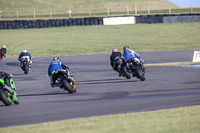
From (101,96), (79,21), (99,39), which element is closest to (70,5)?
(79,21)

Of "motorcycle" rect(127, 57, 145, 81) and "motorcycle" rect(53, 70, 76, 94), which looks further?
"motorcycle" rect(127, 57, 145, 81)

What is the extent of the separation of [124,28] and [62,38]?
7361 mm

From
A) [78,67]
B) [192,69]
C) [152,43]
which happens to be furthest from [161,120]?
[152,43]

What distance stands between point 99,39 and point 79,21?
4664mm

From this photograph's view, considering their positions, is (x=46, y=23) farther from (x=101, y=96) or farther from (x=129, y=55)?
(x=101, y=96)

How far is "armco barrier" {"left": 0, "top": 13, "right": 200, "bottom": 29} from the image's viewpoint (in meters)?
41.3

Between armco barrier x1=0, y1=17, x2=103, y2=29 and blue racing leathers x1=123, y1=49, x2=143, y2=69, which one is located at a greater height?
armco barrier x1=0, y1=17, x2=103, y2=29

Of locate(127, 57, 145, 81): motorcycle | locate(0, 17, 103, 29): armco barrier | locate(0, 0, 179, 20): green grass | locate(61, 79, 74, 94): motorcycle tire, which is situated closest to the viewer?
locate(61, 79, 74, 94): motorcycle tire

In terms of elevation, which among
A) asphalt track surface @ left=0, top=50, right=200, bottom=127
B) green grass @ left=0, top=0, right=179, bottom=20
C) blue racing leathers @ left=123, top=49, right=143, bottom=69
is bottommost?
asphalt track surface @ left=0, top=50, right=200, bottom=127

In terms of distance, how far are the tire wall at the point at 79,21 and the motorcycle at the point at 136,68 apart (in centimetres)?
2732

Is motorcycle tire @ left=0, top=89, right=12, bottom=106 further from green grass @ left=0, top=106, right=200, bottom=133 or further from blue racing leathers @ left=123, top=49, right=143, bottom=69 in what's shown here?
blue racing leathers @ left=123, top=49, right=143, bottom=69

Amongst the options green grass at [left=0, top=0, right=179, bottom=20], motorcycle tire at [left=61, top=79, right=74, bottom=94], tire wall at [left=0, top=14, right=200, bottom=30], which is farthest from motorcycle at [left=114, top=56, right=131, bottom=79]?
green grass at [left=0, top=0, right=179, bottom=20]

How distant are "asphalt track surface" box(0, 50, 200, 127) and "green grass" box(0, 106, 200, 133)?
0.93m

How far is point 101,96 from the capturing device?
1227 centimetres
